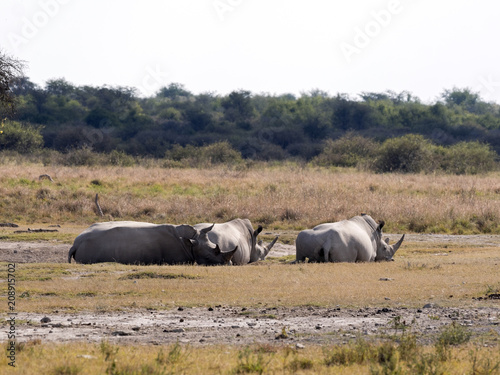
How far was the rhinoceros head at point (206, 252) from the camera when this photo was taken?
14070 millimetres

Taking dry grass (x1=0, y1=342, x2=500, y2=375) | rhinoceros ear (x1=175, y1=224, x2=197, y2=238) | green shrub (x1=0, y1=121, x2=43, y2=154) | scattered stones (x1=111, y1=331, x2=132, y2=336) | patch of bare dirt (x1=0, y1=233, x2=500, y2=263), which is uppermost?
green shrub (x1=0, y1=121, x2=43, y2=154)

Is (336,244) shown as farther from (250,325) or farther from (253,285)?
(250,325)

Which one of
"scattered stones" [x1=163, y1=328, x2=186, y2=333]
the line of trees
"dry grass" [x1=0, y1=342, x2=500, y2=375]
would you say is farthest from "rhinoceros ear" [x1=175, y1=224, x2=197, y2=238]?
the line of trees

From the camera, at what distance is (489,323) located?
820cm

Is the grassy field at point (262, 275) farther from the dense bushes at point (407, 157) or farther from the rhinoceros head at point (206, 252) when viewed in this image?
the dense bushes at point (407, 157)

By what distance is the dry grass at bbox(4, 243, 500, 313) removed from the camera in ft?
31.4

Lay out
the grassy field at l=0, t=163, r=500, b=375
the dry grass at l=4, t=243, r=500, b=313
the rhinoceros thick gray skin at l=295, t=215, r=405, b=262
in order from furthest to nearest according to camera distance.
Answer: the rhinoceros thick gray skin at l=295, t=215, r=405, b=262 → the dry grass at l=4, t=243, r=500, b=313 → the grassy field at l=0, t=163, r=500, b=375

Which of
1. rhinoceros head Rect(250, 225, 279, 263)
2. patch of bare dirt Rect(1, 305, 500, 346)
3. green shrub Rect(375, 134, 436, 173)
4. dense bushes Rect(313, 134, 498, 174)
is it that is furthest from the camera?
dense bushes Rect(313, 134, 498, 174)

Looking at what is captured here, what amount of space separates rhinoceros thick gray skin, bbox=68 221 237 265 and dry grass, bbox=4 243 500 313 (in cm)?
67

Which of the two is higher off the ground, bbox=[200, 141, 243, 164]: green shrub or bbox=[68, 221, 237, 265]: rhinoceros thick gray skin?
bbox=[200, 141, 243, 164]: green shrub

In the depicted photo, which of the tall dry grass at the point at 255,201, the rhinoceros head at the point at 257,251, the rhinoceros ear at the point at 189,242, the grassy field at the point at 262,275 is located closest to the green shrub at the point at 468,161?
the grassy field at the point at 262,275

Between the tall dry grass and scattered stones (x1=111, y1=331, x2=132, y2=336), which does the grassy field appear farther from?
scattered stones (x1=111, y1=331, x2=132, y2=336)

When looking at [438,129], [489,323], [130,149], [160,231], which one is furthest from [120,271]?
[438,129]

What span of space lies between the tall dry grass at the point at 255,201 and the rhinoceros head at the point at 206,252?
22.4 feet
